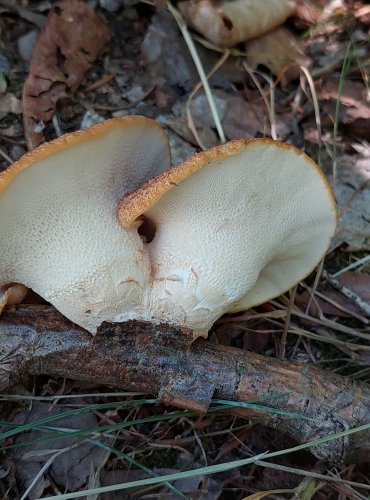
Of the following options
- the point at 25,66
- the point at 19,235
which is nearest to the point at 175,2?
the point at 25,66

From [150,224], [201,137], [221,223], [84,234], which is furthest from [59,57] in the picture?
[221,223]

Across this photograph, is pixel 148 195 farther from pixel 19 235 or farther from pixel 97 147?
pixel 19 235

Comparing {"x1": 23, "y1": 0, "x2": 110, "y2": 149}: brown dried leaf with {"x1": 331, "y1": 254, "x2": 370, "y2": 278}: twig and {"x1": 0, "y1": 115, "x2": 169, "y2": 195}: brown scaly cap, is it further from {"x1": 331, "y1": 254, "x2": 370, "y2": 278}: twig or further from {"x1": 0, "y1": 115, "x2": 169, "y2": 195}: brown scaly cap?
{"x1": 331, "y1": 254, "x2": 370, "y2": 278}: twig

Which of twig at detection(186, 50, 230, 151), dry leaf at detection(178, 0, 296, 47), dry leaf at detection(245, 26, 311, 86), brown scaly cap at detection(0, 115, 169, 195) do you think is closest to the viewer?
brown scaly cap at detection(0, 115, 169, 195)

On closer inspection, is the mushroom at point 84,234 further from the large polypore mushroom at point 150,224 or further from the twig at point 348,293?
the twig at point 348,293

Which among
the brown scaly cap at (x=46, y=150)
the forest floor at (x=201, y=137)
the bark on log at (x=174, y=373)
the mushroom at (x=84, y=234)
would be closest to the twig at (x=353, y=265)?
the forest floor at (x=201, y=137)

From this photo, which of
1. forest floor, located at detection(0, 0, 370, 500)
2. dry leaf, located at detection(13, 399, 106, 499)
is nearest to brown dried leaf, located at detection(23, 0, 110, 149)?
forest floor, located at detection(0, 0, 370, 500)

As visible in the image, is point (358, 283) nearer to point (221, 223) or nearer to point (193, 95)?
point (221, 223)
